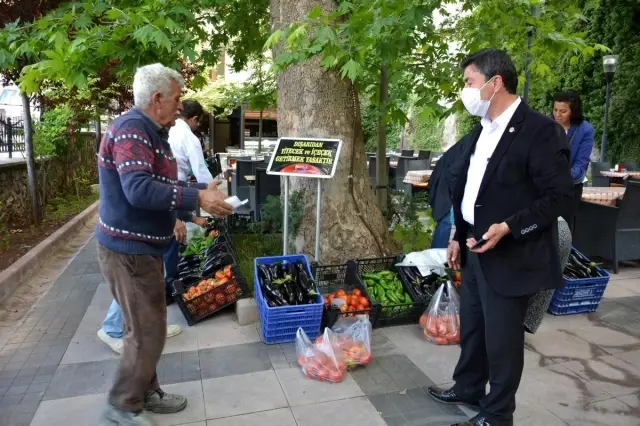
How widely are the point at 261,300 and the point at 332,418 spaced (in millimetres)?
1196

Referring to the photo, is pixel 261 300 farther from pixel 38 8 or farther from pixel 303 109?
pixel 38 8

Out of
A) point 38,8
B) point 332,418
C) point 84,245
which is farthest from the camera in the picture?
point 84,245

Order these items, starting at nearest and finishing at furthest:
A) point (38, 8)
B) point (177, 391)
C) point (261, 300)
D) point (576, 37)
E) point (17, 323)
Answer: point (177, 391), point (261, 300), point (17, 323), point (576, 37), point (38, 8)

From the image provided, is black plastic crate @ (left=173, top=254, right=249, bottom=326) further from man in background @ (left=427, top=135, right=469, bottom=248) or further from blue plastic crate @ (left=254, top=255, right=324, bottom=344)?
man in background @ (left=427, top=135, right=469, bottom=248)

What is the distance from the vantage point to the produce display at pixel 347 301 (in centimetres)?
393

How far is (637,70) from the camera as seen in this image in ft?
45.5

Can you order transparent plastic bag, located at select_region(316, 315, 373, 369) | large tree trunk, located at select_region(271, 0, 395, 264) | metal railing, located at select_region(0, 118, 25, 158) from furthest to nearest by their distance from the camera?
metal railing, located at select_region(0, 118, 25, 158) → large tree trunk, located at select_region(271, 0, 395, 264) → transparent plastic bag, located at select_region(316, 315, 373, 369)

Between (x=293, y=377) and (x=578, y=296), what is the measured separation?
9.21 ft

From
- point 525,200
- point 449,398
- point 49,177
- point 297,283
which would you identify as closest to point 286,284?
point 297,283

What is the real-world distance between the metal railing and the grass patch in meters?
6.13

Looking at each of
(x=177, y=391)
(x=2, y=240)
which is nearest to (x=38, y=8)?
(x=2, y=240)

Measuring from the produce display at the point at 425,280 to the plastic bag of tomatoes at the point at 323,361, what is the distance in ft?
3.85

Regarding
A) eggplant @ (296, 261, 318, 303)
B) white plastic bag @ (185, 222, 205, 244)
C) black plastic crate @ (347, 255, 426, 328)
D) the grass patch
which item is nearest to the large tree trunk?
the grass patch

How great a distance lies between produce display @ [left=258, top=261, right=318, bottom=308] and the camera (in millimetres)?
3809
